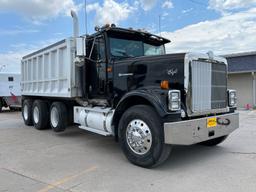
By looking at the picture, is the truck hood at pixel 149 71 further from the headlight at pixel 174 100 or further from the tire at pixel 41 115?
the tire at pixel 41 115

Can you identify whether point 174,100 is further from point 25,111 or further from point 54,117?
point 25,111

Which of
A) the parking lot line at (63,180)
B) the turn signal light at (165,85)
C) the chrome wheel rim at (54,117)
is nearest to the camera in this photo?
the parking lot line at (63,180)

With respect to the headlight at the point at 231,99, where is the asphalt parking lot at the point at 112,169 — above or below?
below

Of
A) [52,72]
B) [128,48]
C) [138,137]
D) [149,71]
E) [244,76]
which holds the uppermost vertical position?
[128,48]

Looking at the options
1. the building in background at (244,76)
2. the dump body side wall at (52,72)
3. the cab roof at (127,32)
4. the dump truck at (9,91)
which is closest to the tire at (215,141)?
the cab roof at (127,32)

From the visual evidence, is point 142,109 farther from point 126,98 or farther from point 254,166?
point 254,166

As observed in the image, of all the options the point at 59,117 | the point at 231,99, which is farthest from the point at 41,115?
the point at 231,99

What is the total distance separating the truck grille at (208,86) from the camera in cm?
485

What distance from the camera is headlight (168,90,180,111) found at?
439 centimetres

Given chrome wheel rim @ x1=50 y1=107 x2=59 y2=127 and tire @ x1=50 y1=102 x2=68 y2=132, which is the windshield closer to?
tire @ x1=50 y1=102 x2=68 y2=132

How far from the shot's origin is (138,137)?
479 cm

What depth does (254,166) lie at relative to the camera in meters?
4.67

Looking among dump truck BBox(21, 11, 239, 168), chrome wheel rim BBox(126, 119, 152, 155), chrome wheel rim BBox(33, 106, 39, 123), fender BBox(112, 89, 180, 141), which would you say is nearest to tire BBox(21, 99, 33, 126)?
chrome wheel rim BBox(33, 106, 39, 123)

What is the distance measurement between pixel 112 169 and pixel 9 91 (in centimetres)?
1442
